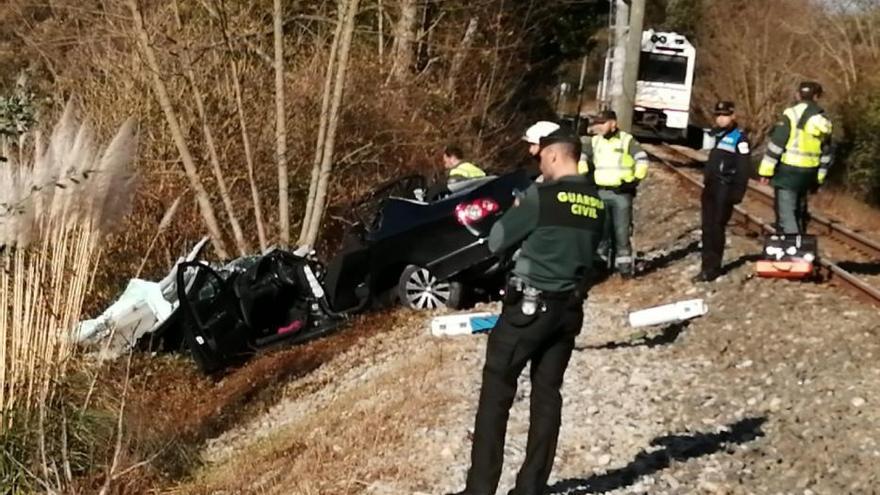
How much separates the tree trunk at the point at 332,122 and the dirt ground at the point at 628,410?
243 centimetres

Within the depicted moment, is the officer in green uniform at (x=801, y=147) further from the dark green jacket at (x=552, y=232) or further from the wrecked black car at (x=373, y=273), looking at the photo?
the dark green jacket at (x=552, y=232)

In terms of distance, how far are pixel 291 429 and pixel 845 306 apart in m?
5.41

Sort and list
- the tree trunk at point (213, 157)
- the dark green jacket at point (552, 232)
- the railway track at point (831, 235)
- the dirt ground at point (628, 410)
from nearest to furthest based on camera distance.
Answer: the dark green jacket at point (552, 232), the dirt ground at point (628, 410), the railway track at point (831, 235), the tree trunk at point (213, 157)

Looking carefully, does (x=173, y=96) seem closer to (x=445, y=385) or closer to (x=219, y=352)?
(x=219, y=352)

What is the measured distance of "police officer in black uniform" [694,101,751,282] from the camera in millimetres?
12109

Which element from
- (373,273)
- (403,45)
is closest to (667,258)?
(373,273)

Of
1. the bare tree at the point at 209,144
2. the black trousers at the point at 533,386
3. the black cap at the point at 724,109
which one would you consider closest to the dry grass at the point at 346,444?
the black trousers at the point at 533,386

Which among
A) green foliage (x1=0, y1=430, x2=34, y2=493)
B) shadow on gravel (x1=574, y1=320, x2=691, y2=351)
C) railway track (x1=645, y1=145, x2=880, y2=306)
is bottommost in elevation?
railway track (x1=645, y1=145, x2=880, y2=306)

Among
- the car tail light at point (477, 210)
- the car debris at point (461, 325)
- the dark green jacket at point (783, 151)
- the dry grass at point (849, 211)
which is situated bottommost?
the dry grass at point (849, 211)

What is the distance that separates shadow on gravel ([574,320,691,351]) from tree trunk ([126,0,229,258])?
18.0 feet

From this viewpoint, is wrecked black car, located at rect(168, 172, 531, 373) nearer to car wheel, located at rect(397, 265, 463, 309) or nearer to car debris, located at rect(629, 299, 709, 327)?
car wheel, located at rect(397, 265, 463, 309)

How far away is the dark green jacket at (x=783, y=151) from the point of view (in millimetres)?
11836

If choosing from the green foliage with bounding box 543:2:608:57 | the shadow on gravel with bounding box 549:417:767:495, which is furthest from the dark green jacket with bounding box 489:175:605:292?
the green foliage with bounding box 543:2:608:57

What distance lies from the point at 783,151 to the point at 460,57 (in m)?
9.90
